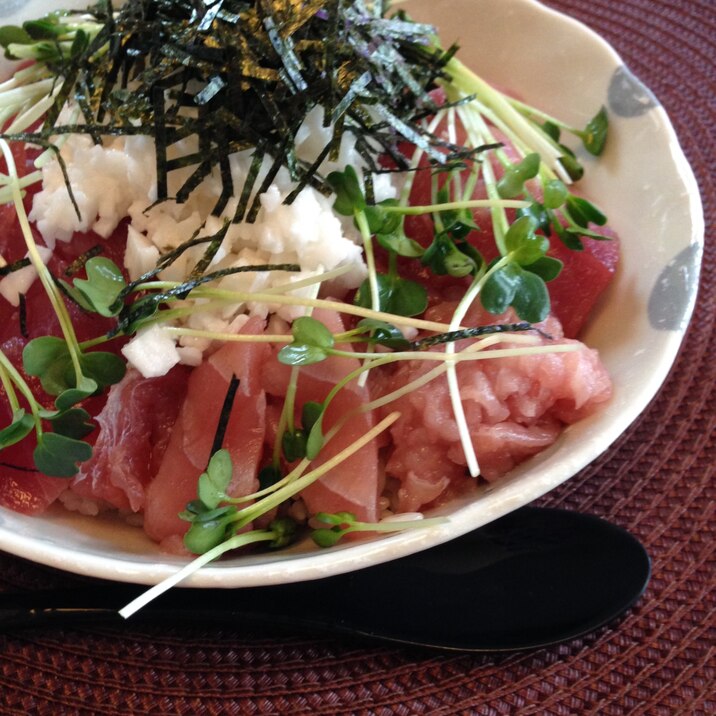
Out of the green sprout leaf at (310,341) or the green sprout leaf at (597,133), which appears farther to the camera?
the green sprout leaf at (597,133)

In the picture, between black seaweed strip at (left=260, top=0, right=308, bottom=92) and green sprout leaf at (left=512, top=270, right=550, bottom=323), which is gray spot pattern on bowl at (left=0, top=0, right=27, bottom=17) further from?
green sprout leaf at (left=512, top=270, right=550, bottom=323)

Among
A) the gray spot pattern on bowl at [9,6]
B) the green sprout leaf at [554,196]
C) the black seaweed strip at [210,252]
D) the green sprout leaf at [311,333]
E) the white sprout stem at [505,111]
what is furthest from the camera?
the gray spot pattern on bowl at [9,6]

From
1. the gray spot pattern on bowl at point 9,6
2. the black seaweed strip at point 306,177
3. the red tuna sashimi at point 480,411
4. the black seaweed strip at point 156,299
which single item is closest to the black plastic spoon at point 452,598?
the red tuna sashimi at point 480,411

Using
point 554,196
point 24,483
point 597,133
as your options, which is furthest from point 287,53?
point 24,483

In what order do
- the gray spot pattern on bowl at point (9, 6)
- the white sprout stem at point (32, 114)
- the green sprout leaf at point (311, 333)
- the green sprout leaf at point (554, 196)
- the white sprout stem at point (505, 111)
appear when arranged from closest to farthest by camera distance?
the green sprout leaf at point (311, 333), the green sprout leaf at point (554, 196), the white sprout stem at point (32, 114), the white sprout stem at point (505, 111), the gray spot pattern on bowl at point (9, 6)

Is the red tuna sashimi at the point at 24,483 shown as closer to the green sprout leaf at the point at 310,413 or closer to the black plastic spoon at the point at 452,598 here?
the black plastic spoon at the point at 452,598

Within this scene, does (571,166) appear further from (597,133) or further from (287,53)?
(287,53)

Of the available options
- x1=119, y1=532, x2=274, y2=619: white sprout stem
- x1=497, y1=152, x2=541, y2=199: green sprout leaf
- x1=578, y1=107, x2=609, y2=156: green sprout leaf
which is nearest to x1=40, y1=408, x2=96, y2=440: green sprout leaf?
x1=119, y1=532, x2=274, y2=619: white sprout stem

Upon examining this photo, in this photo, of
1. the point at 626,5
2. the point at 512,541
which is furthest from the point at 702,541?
the point at 626,5

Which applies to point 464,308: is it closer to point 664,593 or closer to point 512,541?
point 512,541
